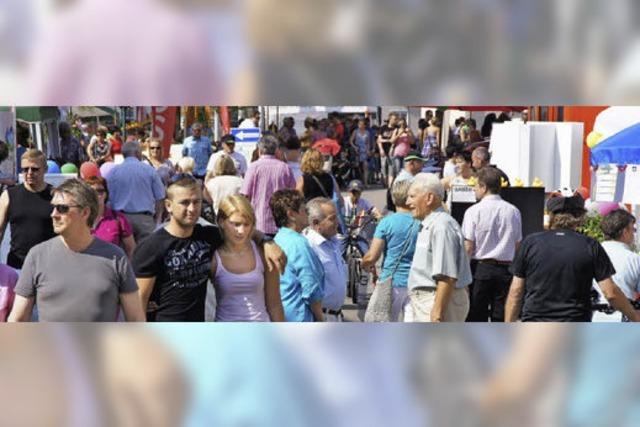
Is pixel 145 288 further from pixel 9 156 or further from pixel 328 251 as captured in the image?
pixel 9 156

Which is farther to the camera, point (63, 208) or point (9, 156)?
point (9, 156)

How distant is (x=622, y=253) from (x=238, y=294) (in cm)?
206

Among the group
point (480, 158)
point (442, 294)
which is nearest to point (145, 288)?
point (442, 294)

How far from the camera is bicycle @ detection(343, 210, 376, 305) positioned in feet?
23.2

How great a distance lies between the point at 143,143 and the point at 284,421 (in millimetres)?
7939

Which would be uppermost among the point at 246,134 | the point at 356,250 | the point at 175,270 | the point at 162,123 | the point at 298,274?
the point at 162,123

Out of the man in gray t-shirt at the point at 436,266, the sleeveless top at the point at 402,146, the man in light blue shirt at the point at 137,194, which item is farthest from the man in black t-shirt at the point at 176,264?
the sleeveless top at the point at 402,146

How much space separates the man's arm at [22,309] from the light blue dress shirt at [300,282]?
103cm

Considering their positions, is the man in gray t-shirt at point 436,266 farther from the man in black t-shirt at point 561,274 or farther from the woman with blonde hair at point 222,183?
the woman with blonde hair at point 222,183

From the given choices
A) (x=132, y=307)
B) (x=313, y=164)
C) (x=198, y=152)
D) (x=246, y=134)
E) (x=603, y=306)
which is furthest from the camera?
(x=246, y=134)

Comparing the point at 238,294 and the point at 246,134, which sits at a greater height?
the point at 246,134

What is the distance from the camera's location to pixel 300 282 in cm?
374
